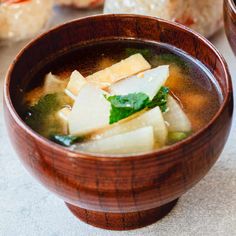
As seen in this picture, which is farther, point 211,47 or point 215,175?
point 215,175

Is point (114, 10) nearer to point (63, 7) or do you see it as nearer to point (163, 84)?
point (63, 7)

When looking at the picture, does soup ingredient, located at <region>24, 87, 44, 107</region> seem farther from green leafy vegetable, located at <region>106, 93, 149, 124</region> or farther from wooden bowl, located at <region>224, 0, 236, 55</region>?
wooden bowl, located at <region>224, 0, 236, 55</region>

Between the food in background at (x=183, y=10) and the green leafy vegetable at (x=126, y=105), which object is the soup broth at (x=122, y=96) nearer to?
the green leafy vegetable at (x=126, y=105)

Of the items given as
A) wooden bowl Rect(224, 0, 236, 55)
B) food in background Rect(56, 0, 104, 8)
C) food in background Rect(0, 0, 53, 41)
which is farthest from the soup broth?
food in background Rect(56, 0, 104, 8)

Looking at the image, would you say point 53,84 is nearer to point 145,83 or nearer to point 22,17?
point 145,83

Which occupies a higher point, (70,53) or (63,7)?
(70,53)

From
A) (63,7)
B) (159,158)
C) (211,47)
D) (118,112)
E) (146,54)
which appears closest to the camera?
(159,158)

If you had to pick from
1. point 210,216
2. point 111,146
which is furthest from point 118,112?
point 210,216

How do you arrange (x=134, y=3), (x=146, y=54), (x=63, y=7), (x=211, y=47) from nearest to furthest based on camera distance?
(x=211, y=47) → (x=146, y=54) → (x=134, y=3) → (x=63, y=7)
